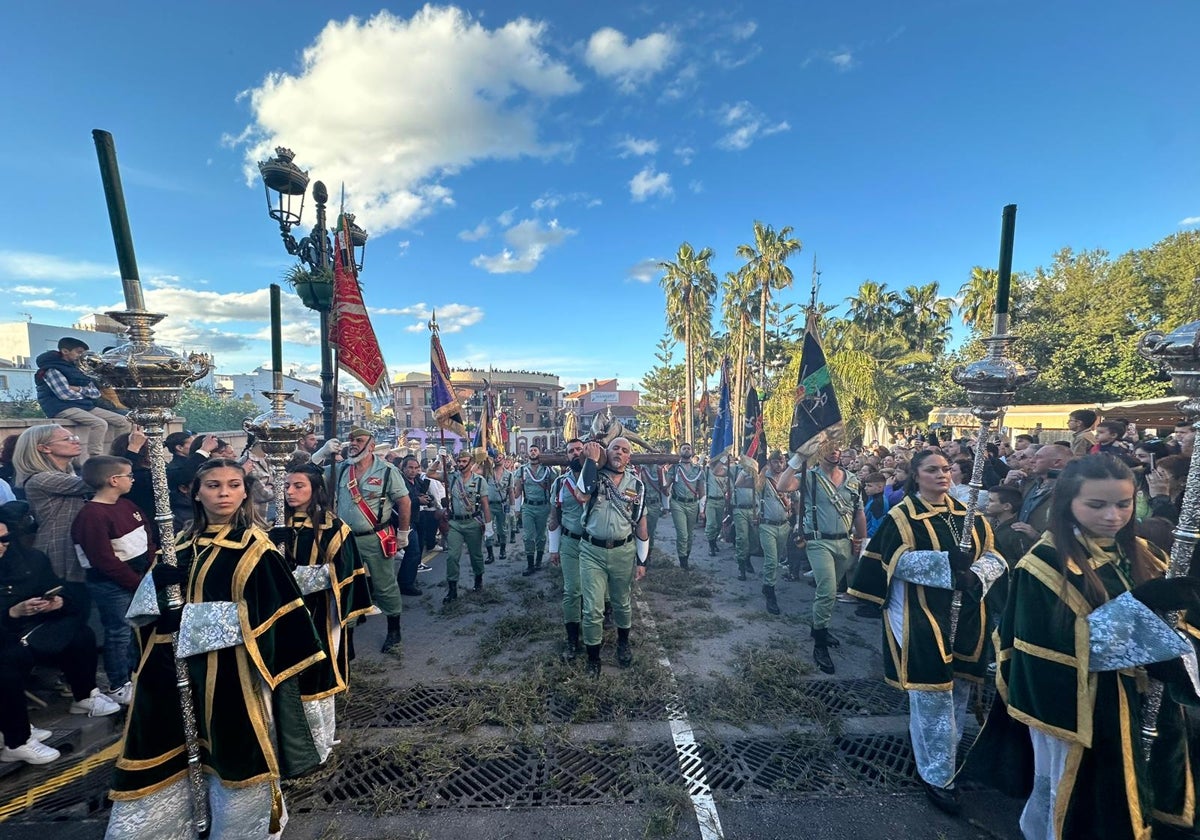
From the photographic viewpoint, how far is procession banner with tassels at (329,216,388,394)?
242 inches

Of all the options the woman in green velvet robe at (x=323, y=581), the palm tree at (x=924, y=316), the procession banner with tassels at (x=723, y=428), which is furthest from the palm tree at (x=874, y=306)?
the woman in green velvet robe at (x=323, y=581)

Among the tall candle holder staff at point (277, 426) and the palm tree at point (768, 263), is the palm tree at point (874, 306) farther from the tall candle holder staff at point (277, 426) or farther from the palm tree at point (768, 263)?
the tall candle holder staff at point (277, 426)

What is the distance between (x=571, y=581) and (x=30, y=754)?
4.42 meters

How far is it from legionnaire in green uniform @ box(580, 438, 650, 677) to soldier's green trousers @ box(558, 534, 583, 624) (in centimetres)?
39

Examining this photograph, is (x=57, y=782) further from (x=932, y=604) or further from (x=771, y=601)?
(x=771, y=601)

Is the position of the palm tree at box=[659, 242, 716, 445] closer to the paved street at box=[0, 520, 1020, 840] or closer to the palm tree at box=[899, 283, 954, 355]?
the palm tree at box=[899, 283, 954, 355]

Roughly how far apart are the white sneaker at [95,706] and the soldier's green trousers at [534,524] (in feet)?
18.7

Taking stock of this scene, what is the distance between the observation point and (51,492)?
431 cm

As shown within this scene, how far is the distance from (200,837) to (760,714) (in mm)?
4006

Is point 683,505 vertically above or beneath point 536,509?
above

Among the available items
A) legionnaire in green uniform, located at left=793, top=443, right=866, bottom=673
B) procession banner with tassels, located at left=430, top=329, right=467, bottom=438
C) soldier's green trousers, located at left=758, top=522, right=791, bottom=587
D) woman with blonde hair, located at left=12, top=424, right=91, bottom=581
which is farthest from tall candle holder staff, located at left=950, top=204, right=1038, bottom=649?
procession banner with tassels, located at left=430, top=329, right=467, bottom=438

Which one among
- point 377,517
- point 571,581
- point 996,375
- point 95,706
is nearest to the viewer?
point 996,375

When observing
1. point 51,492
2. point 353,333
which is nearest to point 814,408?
point 353,333

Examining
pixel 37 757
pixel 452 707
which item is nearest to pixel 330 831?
pixel 452 707
